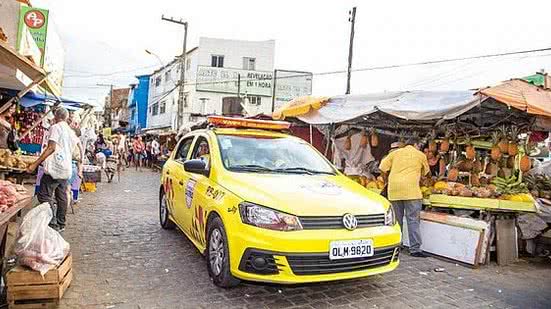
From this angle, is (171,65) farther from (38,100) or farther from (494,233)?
(494,233)

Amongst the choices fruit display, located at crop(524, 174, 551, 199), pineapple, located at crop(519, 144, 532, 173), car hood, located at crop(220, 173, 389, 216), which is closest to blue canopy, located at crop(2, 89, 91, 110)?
car hood, located at crop(220, 173, 389, 216)

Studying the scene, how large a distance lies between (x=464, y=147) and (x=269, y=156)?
4.80m

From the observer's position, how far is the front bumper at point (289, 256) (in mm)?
3625

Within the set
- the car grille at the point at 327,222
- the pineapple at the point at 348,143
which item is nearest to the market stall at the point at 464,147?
the pineapple at the point at 348,143

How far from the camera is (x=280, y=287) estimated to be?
170 inches

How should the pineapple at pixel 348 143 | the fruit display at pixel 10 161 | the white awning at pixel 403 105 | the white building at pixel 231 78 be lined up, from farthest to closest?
1. the white building at pixel 231 78
2. the pineapple at pixel 348 143
3. the fruit display at pixel 10 161
4. the white awning at pixel 403 105

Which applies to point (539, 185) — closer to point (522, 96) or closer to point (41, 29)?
point (522, 96)

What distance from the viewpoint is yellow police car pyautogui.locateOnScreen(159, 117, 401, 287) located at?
3670mm

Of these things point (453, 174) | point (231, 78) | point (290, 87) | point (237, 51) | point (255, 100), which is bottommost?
point (453, 174)

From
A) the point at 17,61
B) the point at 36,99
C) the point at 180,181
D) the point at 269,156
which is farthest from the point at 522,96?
the point at 36,99

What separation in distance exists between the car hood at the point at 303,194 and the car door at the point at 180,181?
49.8 inches

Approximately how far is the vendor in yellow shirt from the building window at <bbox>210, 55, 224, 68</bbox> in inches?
1083

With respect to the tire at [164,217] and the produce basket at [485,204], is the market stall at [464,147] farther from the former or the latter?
the tire at [164,217]

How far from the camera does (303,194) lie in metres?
4.03
